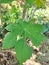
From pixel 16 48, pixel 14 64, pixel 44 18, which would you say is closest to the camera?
pixel 16 48

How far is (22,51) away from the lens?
83 centimetres

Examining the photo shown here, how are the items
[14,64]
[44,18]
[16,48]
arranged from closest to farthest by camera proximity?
[16,48] → [14,64] → [44,18]

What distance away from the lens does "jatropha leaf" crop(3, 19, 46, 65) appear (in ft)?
2.69

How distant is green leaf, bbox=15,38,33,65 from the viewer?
81 centimetres

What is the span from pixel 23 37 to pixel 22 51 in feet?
0.20

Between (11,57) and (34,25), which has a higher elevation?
(34,25)

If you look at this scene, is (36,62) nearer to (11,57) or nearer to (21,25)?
(11,57)

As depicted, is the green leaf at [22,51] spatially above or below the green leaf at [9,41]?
below

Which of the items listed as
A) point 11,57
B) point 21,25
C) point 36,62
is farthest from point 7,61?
point 21,25

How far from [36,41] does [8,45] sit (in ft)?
0.33

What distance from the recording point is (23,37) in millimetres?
863

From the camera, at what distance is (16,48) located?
0.81 meters

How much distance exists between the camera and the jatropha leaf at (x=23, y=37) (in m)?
0.82

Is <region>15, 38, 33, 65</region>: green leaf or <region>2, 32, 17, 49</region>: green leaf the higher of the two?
<region>2, 32, 17, 49</region>: green leaf
